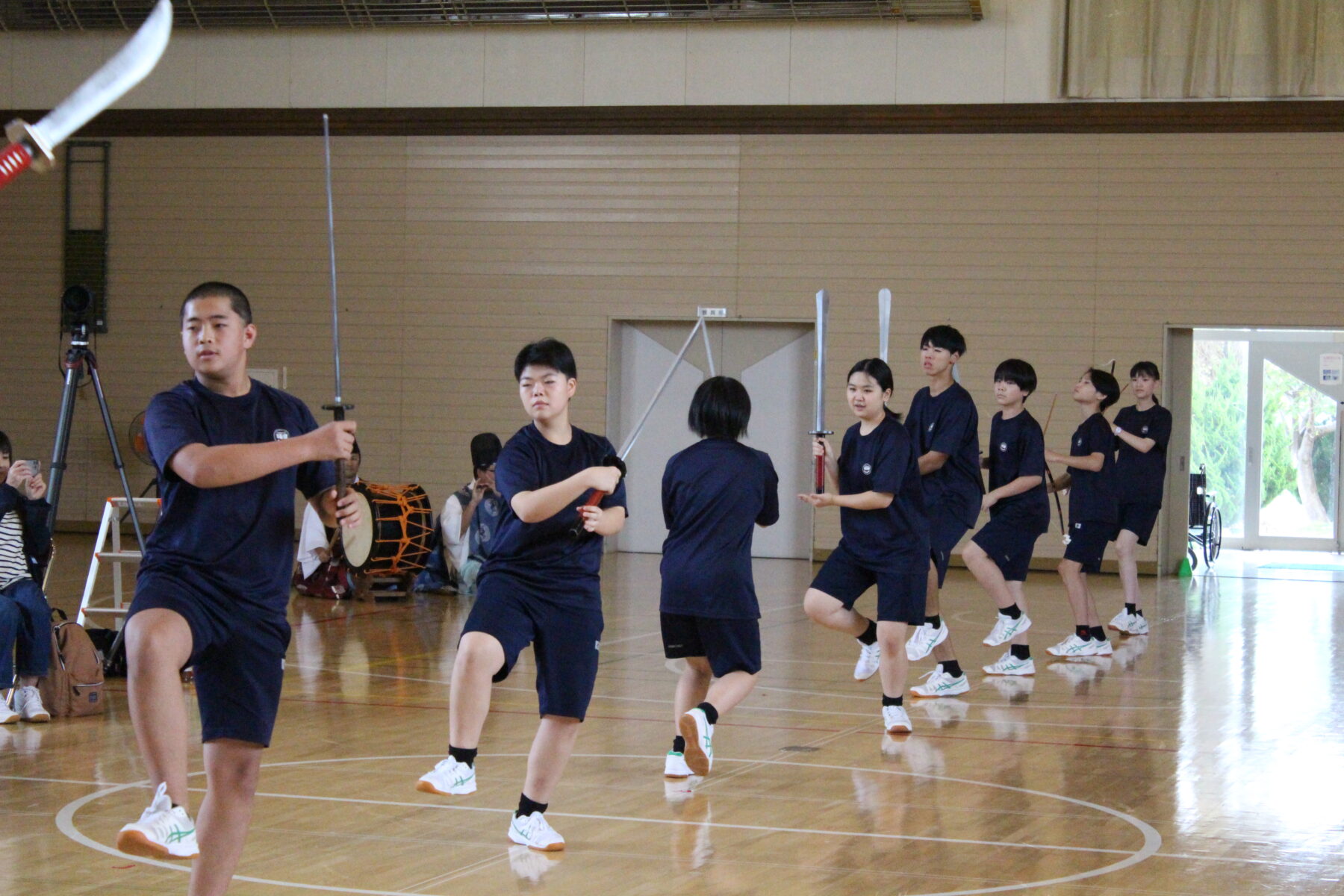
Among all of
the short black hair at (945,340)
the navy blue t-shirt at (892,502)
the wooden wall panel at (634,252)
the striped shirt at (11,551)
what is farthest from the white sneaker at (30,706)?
the wooden wall panel at (634,252)

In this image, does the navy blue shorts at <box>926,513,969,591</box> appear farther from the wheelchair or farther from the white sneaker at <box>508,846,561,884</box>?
the wheelchair

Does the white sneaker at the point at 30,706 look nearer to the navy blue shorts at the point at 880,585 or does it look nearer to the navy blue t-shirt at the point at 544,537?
the navy blue t-shirt at the point at 544,537

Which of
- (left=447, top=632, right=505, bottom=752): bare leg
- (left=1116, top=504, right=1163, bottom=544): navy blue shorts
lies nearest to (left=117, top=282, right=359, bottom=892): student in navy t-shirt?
(left=447, top=632, right=505, bottom=752): bare leg

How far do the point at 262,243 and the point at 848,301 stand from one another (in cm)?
665

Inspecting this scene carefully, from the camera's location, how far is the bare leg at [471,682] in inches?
161

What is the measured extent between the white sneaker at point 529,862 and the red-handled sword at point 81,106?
2.76 meters

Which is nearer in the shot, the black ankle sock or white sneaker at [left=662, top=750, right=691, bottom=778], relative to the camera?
the black ankle sock

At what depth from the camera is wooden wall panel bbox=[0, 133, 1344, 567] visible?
14.7m

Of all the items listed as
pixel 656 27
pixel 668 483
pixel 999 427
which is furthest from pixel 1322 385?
pixel 668 483

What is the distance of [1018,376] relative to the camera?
26.3ft

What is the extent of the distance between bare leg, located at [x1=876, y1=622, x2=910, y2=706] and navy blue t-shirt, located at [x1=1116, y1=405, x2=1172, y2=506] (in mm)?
4330

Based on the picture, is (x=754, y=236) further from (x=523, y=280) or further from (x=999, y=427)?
(x=999, y=427)

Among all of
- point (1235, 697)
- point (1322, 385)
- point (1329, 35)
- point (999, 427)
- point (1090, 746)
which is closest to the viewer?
point (1090, 746)

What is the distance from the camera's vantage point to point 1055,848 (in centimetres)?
445
